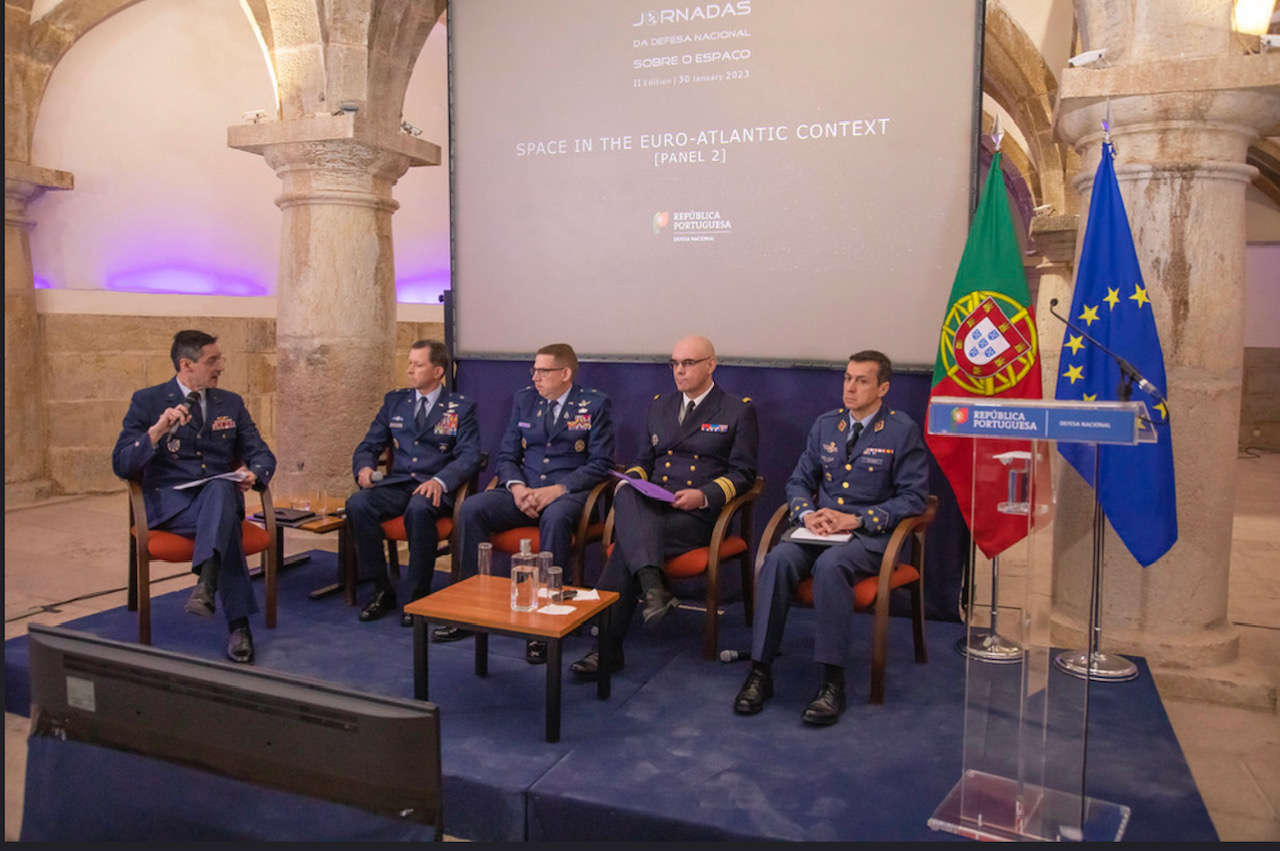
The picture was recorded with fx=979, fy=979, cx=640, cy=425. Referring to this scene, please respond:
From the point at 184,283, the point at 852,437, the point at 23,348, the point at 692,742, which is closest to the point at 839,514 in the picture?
the point at 852,437

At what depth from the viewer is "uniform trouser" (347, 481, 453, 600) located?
4062 millimetres

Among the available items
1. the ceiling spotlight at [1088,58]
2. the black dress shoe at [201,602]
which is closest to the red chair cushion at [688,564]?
the black dress shoe at [201,602]

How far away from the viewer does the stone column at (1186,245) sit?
11.6 feet

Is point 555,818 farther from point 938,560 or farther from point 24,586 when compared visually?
point 24,586

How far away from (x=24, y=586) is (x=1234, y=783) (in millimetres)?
5239

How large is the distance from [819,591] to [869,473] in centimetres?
62

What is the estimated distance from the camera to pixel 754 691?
3.19 metres

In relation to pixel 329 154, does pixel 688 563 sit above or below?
below

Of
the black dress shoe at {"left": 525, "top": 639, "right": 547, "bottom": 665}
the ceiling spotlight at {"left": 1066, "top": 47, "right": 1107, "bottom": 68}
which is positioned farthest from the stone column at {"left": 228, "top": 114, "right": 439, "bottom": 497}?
the ceiling spotlight at {"left": 1066, "top": 47, "right": 1107, "bottom": 68}

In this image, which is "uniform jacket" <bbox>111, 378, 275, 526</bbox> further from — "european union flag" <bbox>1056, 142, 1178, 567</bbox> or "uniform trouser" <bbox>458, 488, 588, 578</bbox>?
"european union flag" <bbox>1056, 142, 1178, 567</bbox>

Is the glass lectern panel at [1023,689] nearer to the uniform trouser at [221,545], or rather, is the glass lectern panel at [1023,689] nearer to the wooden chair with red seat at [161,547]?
the uniform trouser at [221,545]

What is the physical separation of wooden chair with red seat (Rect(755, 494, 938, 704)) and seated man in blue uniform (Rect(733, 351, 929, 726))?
5cm

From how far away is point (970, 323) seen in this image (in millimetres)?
3848

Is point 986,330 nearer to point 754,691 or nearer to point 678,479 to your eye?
Result: point 678,479
